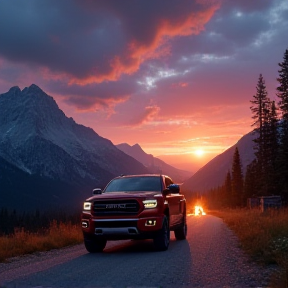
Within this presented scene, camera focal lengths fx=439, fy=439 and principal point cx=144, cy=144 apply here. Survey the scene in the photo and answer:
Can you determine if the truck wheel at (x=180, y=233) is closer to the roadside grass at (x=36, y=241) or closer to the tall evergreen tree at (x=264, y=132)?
the roadside grass at (x=36, y=241)

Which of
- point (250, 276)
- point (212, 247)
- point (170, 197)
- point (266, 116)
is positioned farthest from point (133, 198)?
point (266, 116)

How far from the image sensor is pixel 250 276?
320 inches

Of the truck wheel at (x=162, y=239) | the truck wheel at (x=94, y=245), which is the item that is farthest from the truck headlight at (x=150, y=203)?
the truck wheel at (x=94, y=245)

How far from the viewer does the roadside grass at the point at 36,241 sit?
13.1 meters

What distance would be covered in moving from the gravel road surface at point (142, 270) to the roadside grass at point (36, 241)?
2.77ft

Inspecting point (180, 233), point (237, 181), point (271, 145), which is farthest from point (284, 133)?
point (237, 181)

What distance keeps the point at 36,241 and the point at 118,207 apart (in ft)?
14.3

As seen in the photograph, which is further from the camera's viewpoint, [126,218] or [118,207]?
[118,207]

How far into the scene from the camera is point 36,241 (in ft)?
47.4

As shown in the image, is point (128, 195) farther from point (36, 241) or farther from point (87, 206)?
point (36, 241)

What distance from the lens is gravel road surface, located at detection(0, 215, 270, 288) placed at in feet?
25.1

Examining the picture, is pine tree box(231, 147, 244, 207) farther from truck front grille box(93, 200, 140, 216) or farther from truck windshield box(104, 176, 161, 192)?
truck front grille box(93, 200, 140, 216)

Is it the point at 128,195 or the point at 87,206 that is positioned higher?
the point at 128,195

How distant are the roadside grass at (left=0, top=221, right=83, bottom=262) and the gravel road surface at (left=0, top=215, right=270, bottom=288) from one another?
0.84 m
